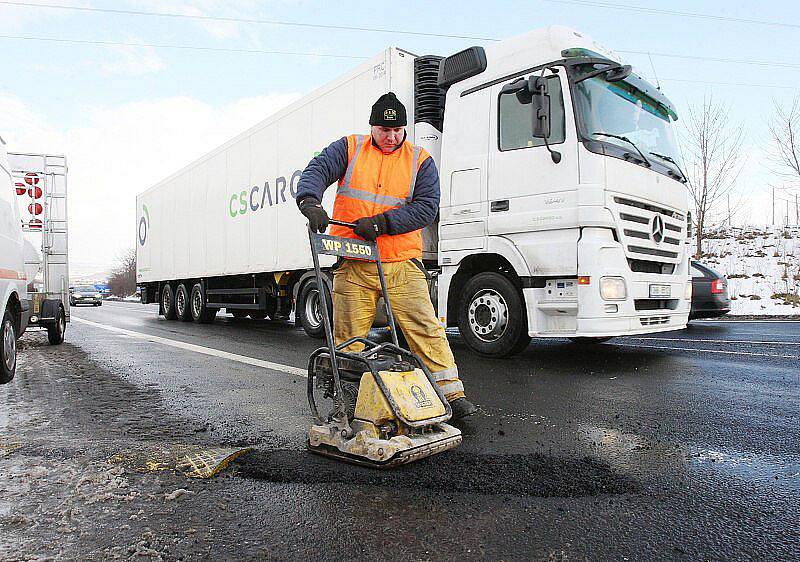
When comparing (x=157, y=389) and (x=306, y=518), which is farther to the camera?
(x=157, y=389)

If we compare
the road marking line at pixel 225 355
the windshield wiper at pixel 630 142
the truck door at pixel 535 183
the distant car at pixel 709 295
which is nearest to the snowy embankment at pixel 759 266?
the distant car at pixel 709 295

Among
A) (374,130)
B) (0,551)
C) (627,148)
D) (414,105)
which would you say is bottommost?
(0,551)

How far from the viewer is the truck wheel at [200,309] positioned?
13672 millimetres

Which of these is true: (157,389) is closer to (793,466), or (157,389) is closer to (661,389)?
(661,389)

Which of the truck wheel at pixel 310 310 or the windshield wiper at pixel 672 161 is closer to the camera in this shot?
the windshield wiper at pixel 672 161

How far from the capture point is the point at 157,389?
5.07 metres

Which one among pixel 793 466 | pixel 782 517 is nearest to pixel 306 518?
pixel 782 517

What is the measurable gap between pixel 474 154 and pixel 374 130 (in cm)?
319

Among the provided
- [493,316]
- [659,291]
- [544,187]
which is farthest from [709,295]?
[544,187]

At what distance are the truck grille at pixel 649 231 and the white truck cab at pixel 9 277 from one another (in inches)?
210

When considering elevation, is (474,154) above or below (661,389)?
above

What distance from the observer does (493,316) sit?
21.4 ft

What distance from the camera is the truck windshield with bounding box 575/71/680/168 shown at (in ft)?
19.9

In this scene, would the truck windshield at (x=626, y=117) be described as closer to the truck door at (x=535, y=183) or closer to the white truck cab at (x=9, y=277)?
the truck door at (x=535, y=183)
